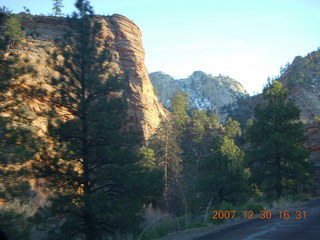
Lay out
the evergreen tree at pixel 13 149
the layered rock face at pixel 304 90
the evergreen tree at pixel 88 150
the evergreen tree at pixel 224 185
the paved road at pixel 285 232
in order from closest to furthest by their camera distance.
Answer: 1. the evergreen tree at pixel 13 149
2. the paved road at pixel 285 232
3. the evergreen tree at pixel 88 150
4. the evergreen tree at pixel 224 185
5. the layered rock face at pixel 304 90

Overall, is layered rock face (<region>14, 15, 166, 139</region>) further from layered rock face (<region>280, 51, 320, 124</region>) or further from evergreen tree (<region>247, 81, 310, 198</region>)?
layered rock face (<region>280, 51, 320, 124</region>)

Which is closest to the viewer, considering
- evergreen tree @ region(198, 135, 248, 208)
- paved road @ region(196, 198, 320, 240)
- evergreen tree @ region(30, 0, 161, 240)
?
paved road @ region(196, 198, 320, 240)

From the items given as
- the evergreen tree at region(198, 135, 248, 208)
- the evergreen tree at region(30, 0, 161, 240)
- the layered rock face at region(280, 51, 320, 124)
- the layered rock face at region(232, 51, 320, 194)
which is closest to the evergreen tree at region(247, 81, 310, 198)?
the evergreen tree at region(198, 135, 248, 208)

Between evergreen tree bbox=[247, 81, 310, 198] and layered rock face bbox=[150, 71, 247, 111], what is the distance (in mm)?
116788

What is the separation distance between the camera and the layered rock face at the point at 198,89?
14650cm

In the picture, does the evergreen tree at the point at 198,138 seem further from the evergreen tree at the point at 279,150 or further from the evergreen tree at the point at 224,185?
the evergreen tree at the point at 279,150

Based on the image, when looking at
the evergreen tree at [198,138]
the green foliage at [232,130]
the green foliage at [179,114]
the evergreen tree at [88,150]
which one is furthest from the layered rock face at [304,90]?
the evergreen tree at [88,150]

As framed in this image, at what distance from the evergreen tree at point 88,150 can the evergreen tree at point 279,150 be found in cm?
1281

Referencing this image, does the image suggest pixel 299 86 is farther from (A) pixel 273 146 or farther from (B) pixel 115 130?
(B) pixel 115 130

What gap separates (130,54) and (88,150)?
41349 mm

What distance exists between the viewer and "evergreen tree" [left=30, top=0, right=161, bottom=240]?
10.9 m

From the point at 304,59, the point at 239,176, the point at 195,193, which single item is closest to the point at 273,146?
the point at 239,176

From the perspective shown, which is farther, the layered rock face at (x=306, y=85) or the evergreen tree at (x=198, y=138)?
the layered rock face at (x=306, y=85)

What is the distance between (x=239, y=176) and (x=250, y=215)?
9556mm
